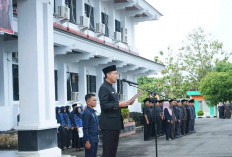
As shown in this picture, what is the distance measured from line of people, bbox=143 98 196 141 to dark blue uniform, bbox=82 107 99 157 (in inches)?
408

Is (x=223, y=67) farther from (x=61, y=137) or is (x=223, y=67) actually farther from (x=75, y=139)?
(x=61, y=137)

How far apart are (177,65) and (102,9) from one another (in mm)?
35577

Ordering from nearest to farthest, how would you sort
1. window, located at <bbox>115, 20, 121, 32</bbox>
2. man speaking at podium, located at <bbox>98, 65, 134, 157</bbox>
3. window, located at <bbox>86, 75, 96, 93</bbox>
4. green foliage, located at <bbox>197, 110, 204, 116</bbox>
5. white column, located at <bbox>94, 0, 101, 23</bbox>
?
man speaking at podium, located at <bbox>98, 65, 134, 157</bbox> < window, located at <bbox>86, 75, 96, 93</bbox> < white column, located at <bbox>94, 0, 101, 23</bbox> < window, located at <bbox>115, 20, 121, 32</bbox> < green foliage, located at <bbox>197, 110, 204, 116</bbox>

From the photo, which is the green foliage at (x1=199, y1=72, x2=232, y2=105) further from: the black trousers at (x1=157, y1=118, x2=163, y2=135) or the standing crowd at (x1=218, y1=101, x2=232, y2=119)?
the black trousers at (x1=157, y1=118, x2=163, y2=135)

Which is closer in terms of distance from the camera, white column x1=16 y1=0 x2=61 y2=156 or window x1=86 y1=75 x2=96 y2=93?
white column x1=16 y1=0 x2=61 y2=156

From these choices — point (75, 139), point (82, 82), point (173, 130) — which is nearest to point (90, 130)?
point (75, 139)

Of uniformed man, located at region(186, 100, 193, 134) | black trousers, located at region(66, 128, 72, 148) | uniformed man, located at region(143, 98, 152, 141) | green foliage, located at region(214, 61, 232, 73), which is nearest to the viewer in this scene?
black trousers, located at region(66, 128, 72, 148)

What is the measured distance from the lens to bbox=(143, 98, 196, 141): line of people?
20.3 m

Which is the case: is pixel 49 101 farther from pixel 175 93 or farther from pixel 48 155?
pixel 175 93

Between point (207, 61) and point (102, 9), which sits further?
point (207, 61)

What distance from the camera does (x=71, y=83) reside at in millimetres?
21844

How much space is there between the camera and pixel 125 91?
2958cm

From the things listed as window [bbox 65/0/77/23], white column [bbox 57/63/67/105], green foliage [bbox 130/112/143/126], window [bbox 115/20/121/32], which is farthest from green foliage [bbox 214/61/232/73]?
white column [bbox 57/63/67/105]

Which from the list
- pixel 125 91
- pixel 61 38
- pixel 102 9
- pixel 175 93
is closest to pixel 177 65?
pixel 175 93
